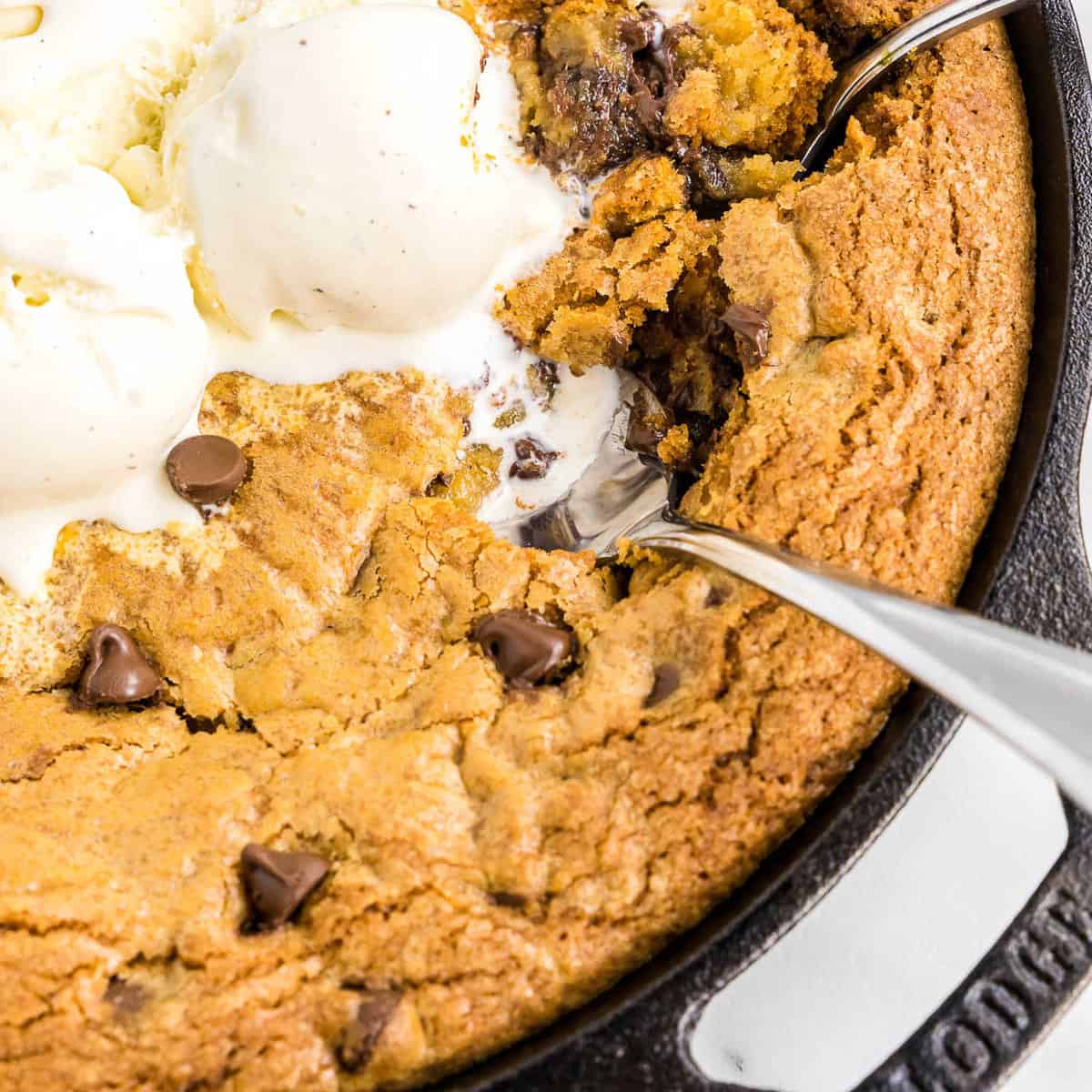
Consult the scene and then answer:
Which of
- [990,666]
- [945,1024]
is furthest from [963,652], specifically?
[945,1024]

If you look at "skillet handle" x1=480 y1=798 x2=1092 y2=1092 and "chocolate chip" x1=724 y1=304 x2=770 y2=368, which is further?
"chocolate chip" x1=724 y1=304 x2=770 y2=368

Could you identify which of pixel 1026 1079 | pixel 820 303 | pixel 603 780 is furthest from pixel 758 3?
pixel 1026 1079

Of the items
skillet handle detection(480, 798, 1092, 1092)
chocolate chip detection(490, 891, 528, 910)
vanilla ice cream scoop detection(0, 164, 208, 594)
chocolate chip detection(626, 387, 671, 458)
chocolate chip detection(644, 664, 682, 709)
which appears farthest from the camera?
chocolate chip detection(626, 387, 671, 458)

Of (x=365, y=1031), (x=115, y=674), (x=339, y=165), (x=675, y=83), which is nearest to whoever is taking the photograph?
(x=365, y=1031)

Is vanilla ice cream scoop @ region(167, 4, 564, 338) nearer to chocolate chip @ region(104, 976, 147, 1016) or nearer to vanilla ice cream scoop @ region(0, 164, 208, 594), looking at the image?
vanilla ice cream scoop @ region(0, 164, 208, 594)

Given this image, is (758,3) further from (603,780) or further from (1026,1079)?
(1026,1079)

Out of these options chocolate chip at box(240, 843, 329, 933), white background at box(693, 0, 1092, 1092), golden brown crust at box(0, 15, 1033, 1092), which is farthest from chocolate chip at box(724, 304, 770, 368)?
chocolate chip at box(240, 843, 329, 933)

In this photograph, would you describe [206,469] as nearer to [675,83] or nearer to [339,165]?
[339,165]
